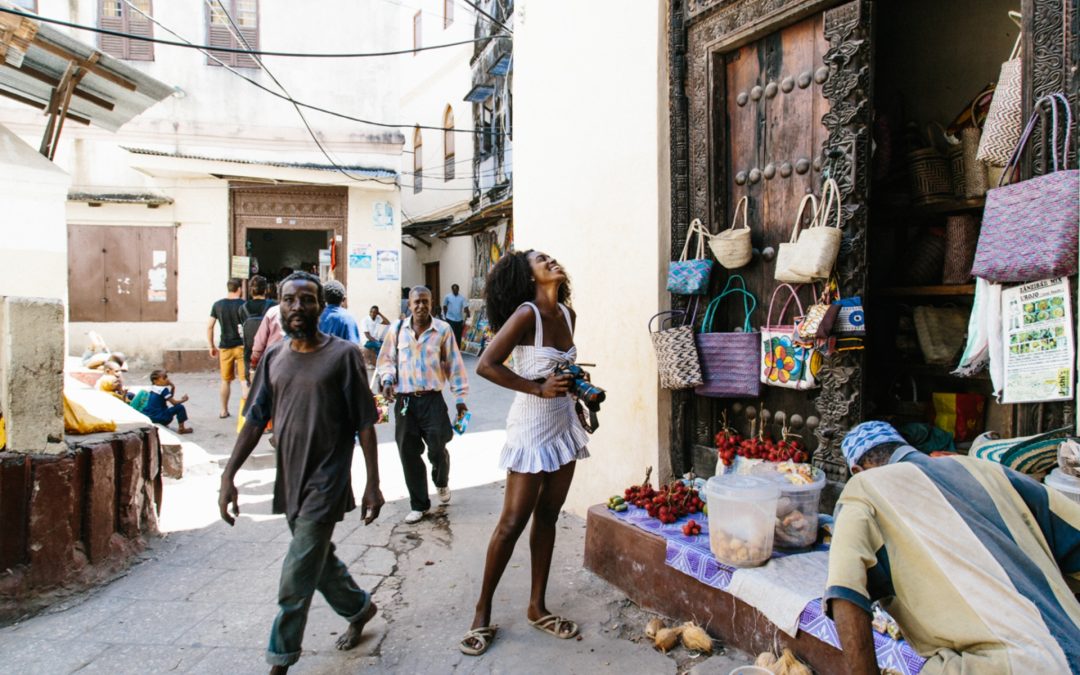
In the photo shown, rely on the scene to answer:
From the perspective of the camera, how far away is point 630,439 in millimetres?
4828

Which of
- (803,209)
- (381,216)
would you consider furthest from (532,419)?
(381,216)

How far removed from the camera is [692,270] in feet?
13.9

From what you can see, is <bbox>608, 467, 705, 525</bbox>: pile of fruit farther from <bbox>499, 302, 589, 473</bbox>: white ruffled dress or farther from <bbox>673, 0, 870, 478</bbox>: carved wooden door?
<bbox>499, 302, 589, 473</bbox>: white ruffled dress

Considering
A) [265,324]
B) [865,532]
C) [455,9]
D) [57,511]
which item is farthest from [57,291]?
[455,9]

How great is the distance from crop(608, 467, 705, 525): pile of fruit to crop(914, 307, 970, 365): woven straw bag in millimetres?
1647

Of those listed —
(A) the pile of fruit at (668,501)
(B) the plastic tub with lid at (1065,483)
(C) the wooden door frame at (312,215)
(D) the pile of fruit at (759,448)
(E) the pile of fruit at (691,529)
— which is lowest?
(E) the pile of fruit at (691,529)

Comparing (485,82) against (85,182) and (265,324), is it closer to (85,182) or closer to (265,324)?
(85,182)

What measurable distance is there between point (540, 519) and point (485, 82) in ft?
56.6

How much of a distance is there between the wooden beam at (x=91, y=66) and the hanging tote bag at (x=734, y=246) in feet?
19.6

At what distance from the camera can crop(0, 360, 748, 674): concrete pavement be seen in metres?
3.22

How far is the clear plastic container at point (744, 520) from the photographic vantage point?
310 centimetres

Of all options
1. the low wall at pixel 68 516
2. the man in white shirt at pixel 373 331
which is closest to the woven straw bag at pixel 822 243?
the low wall at pixel 68 516

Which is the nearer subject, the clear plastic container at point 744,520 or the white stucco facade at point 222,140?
the clear plastic container at point 744,520

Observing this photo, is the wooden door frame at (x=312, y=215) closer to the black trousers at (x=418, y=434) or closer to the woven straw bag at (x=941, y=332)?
the black trousers at (x=418, y=434)
